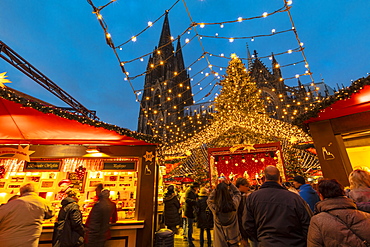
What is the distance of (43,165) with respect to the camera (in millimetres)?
5129

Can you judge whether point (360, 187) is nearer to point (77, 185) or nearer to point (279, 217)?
point (279, 217)

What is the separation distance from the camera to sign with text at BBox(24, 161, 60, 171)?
16.8 feet

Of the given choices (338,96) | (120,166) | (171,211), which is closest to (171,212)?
(171,211)

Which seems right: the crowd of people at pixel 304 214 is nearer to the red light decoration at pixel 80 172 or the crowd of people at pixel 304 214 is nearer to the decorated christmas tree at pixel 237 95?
the red light decoration at pixel 80 172

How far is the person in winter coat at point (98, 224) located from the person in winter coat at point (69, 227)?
0.47ft

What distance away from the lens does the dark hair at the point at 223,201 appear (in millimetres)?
2586

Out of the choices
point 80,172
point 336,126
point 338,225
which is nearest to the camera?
point 338,225

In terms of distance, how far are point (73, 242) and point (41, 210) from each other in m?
0.84

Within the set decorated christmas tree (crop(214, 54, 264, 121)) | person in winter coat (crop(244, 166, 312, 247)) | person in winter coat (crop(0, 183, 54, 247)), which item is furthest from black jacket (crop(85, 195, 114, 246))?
decorated christmas tree (crop(214, 54, 264, 121))

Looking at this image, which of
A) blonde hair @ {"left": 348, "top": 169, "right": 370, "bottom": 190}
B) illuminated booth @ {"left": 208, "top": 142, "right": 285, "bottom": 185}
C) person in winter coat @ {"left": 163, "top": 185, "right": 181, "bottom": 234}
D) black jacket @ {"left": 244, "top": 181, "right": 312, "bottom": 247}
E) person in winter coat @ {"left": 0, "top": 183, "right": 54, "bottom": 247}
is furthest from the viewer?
illuminated booth @ {"left": 208, "top": 142, "right": 285, "bottom": 185}

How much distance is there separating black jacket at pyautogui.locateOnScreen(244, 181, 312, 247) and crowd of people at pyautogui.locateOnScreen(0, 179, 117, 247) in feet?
8.63

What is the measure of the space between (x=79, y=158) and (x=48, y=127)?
1498 mm

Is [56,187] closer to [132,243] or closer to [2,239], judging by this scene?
[132,243]

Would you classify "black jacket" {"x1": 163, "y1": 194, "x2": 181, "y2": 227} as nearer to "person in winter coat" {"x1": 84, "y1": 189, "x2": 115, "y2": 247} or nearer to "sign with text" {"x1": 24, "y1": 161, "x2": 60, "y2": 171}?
"person in winter coat" {"x1": 84, "y1": 189, "x2": 115, "y2": 247}
